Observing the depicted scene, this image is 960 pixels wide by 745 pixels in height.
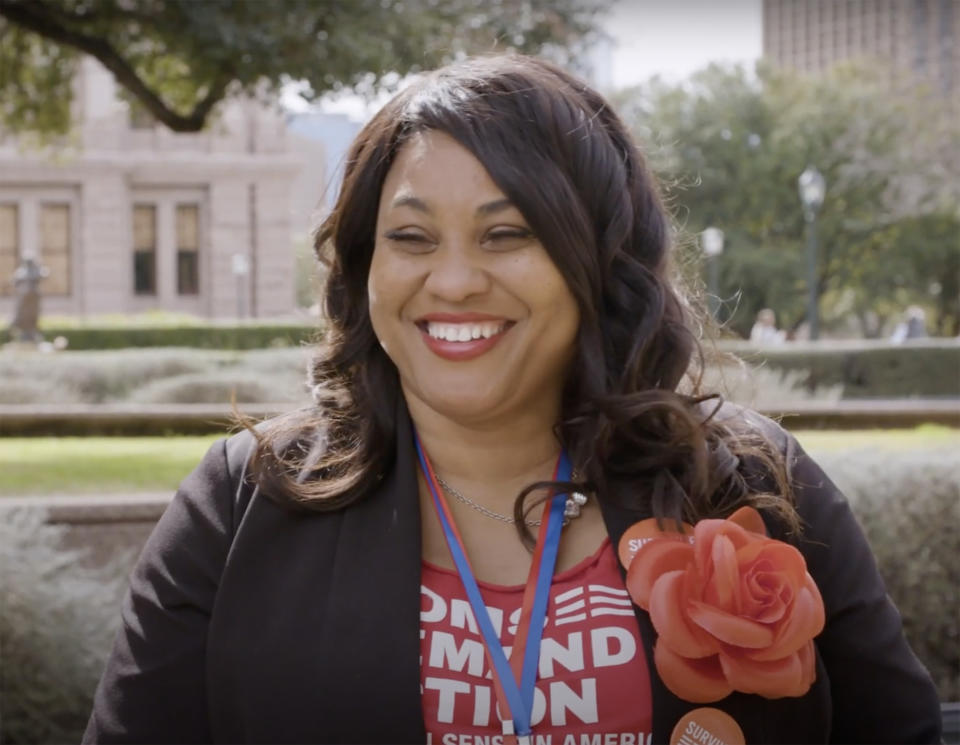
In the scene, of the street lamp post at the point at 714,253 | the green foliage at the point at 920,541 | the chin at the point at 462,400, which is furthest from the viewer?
the street lamp post at the point at 714,253

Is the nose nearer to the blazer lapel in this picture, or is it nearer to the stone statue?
the blazer lapel

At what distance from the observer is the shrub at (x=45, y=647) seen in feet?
14.1

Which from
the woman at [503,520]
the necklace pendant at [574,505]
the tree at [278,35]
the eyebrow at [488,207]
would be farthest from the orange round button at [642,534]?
the tree at [278,35]

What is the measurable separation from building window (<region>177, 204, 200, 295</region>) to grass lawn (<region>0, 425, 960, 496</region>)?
35.2 meters

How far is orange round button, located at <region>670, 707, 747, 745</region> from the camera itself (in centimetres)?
210

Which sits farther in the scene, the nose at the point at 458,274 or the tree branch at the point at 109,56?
the tree branch at the point at 109,56

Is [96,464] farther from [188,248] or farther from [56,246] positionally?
[56,246]

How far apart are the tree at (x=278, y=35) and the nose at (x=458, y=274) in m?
4.78

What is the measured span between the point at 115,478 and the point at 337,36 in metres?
2.94

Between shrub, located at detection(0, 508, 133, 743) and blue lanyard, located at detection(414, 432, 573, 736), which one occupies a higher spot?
blue lanyard, located at detection(414, 432, 573, 736)

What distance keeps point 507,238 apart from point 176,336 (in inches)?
945

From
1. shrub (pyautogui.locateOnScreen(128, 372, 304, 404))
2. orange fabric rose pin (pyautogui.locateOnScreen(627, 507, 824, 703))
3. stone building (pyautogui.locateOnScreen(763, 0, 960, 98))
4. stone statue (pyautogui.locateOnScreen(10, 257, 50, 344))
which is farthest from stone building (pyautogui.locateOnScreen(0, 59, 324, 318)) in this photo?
orange fabric rose pin (pyautogui.locateOnScreen(627, 507, 824, 703))

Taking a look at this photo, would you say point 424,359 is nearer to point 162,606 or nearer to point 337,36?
point 162,606

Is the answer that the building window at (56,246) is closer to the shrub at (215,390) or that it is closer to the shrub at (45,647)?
the shrub at (215,390)
